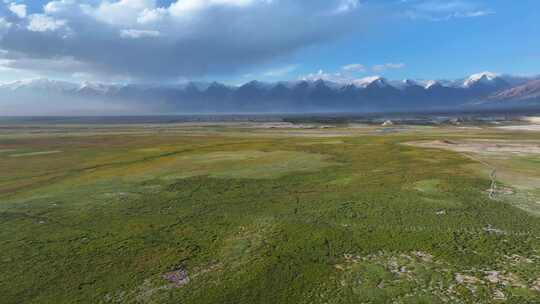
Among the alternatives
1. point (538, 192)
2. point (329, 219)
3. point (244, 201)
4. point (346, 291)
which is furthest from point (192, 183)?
point (538, 192)

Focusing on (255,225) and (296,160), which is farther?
(296,160)

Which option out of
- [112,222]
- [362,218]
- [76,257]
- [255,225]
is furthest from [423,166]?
[76,257]

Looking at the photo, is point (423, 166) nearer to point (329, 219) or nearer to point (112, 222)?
point (329, 219)

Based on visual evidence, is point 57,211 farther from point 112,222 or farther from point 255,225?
point 255,225

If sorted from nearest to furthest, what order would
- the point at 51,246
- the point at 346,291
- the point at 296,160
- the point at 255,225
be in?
the point at 346,291 < the point at 51,246 < the point at 255,225 < the point at 296,160

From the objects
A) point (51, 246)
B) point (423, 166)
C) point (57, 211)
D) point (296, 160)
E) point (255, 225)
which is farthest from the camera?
point (296, 160)

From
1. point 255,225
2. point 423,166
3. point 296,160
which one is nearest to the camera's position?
point 255,225

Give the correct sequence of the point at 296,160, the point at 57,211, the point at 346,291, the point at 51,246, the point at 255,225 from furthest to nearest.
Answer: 1. the point at 296,160
2. the point at 57,211
3. the point at 255,225
4. the point at 51,246
5. the point at 346,291
